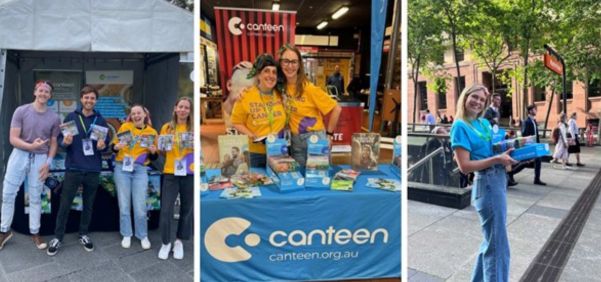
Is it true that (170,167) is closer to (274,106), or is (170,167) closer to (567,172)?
(274,106)

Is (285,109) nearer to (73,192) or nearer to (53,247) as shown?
(73,192)

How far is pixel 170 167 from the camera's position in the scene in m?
4.10

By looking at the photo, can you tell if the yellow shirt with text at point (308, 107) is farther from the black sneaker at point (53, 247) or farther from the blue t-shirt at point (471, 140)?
the black sneaker at point (53, 247)

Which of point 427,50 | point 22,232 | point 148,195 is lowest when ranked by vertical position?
point 22,232

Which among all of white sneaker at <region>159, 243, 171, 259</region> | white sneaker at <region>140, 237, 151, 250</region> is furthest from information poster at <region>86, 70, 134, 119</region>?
white sneaker at <region>159, 243, 171, 259</region>

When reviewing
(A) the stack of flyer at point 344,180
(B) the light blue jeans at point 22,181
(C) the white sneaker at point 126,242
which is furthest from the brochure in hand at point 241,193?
(B) the light blue jeans at point 22,181

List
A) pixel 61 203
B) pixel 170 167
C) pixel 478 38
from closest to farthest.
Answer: pixel 170 167 < pixel 61 203 < pixel 478 38

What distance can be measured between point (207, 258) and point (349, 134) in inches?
32.9

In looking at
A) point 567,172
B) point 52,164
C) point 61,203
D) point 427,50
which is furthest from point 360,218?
point 427,50

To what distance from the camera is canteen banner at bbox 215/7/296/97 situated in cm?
186

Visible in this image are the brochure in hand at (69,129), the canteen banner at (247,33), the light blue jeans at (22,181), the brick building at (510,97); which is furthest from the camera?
the brick building at (510,97)

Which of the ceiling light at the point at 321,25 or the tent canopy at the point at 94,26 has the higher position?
the tent canopy at the point at 94,26

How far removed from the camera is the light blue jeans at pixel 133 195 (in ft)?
14.9

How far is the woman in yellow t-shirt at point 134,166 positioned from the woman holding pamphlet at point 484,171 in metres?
2.88
